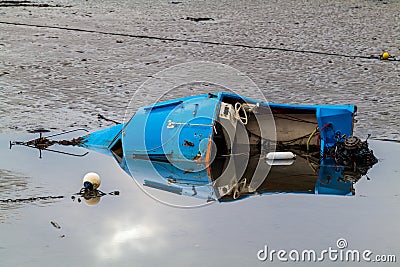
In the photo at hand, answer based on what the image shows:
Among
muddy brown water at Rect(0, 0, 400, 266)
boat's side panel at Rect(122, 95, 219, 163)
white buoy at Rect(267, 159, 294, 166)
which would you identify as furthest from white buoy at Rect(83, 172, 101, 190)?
white buoy at Rect(267, 159, 294, 166)

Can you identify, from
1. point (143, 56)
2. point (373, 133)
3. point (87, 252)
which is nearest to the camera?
point (87, 252)

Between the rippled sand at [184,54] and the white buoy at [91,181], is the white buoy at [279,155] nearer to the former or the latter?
the rippled sand at [184,54]

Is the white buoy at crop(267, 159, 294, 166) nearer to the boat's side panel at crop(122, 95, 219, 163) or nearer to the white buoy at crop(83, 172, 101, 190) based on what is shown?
the boat's side panel at crop(122, 95, 219, 163)

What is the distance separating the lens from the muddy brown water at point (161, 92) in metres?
10.9

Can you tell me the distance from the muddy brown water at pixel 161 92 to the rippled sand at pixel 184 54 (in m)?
0.05

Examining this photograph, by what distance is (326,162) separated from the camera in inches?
574

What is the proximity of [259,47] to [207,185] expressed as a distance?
10689mm

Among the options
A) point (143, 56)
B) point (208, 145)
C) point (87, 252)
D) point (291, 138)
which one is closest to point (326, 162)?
point (291, 138)

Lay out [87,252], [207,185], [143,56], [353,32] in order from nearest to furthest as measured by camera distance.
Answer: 1. [87,252]
2. [207,185]
3. [143,56]
4. [353,32]

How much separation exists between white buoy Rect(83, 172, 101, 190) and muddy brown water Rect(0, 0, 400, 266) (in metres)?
0.25

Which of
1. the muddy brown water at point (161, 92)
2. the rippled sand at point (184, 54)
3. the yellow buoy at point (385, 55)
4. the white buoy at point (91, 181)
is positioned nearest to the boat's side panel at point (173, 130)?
the muddy brown water at point (161, 92)

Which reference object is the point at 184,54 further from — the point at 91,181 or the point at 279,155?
the point at 91,181

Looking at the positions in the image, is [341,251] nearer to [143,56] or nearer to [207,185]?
[207,185]

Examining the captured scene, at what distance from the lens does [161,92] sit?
18.6 m
